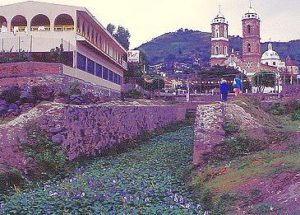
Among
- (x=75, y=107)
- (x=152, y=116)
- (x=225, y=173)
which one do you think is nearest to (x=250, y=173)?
(x=225, y=173)

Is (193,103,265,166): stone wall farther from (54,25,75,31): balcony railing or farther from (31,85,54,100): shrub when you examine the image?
(54,25,75,31): balcony railing

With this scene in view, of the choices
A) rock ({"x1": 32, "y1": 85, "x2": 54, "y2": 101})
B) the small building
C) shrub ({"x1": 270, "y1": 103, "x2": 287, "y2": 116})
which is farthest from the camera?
shrub ({"x1": 270, "y1": 103, "x2": 287, "y2": 116})

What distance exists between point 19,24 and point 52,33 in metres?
4.21

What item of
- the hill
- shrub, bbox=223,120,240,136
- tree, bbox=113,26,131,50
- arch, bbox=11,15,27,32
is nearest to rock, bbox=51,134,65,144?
shrub, bbox=223,120,240,136

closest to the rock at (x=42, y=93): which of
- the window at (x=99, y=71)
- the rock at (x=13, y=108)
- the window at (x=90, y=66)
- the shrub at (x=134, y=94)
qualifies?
the rock at (x=13, y=108)

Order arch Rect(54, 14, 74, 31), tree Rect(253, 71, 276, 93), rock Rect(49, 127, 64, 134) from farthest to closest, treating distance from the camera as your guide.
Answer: tree Rect(253, 71, 276, 93), arch Rect(54, 14, 74, 31), rock Rect(49, 127, 64, 134)

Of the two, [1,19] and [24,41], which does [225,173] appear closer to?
[24,41]

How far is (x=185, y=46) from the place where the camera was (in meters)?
169

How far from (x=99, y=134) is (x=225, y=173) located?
7.46 m

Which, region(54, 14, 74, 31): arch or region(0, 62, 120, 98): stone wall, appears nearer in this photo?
region(0, 62, 120, 98): stone wall

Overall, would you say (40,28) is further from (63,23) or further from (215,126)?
(215,126)

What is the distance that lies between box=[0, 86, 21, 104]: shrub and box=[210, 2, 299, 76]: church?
62.1 m

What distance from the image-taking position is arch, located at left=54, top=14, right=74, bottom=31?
100ft

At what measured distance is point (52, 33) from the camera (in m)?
29.9
